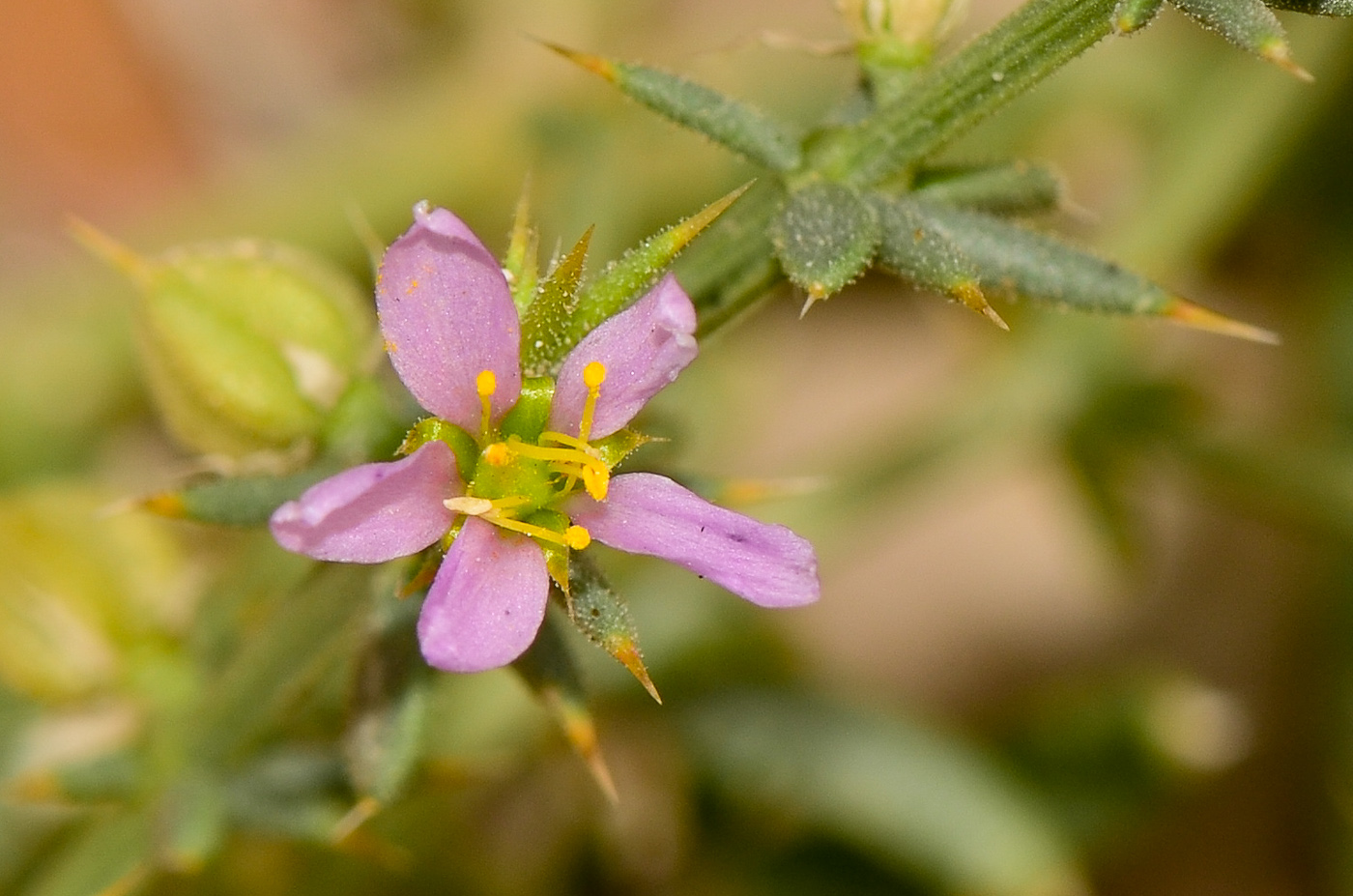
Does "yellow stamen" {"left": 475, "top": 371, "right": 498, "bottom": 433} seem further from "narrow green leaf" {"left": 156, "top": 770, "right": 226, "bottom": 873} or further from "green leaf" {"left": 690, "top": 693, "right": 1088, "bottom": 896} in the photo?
"green leaf" {"left": 690, "top": 693, "right": 1088, "bottom": 896}

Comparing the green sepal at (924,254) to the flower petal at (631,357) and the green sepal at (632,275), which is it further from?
the flower petal at (631,357)

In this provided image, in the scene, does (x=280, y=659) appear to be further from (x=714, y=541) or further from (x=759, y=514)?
(x=759, y=514)

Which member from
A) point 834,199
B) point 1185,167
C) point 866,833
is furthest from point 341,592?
point 1185,167

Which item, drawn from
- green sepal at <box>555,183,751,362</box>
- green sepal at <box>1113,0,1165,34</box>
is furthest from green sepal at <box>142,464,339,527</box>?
green sepal at <box>1113,0,1165,34</box>

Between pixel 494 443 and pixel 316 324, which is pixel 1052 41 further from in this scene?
pixel 316 324

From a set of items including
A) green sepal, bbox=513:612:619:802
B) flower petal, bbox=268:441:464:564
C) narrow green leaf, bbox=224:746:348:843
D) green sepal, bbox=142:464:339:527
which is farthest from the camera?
narrow green leaf, bbox=224:746:348:843

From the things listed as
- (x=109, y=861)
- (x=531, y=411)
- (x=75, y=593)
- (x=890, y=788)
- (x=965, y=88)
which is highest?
(x=965, y=88)

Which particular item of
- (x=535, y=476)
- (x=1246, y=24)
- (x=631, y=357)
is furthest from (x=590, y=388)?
Answer: (x=1246, y=24)
